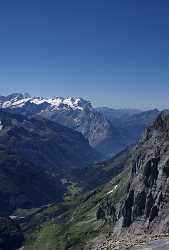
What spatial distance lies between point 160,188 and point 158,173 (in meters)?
7.73

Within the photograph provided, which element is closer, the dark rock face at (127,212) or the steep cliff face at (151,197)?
the steep cliff face at (151,197)

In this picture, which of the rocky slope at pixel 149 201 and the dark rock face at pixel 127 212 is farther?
the dark rock face at pixel 127 212

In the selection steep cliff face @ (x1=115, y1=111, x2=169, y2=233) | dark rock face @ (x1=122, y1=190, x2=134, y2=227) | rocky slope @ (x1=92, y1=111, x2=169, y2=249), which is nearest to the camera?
rocky slope @ (x1=92, y1=111, x2=169, y2=249)

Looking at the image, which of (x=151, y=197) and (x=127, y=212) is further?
(x=127, y=212)

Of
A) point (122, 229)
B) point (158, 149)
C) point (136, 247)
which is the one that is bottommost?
point (122, 229)

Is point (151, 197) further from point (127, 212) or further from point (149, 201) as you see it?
point (127, 212)

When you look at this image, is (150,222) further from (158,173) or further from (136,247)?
(136,247)

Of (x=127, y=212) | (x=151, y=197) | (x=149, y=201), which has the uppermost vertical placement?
(x=151, y=197)

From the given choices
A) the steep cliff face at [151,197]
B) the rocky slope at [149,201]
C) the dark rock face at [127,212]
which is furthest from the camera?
the dark rock face at [127,212]

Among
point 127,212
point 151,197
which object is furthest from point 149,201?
point 127,212

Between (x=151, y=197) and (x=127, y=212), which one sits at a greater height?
(x=151, y=197)

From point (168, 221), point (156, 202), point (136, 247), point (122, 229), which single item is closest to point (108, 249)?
point (136, 247)

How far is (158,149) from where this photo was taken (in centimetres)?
19838

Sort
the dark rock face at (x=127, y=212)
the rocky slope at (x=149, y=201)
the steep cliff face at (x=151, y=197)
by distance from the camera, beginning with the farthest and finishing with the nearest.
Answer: the dark rock face at (x=127, y=212) < the steep cliff face at (x=151, y=197) < the rocky slope at (x=149, y=201)
